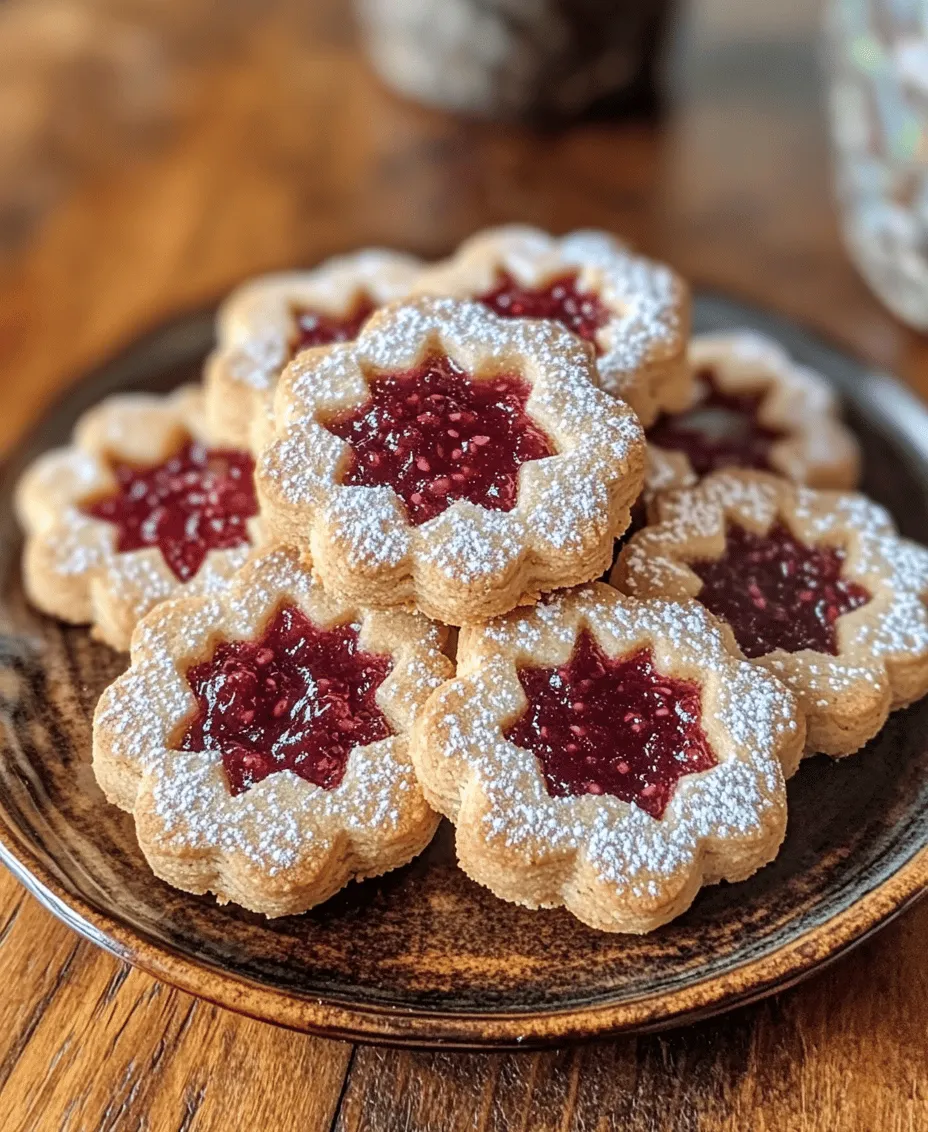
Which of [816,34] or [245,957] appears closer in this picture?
[245,957]

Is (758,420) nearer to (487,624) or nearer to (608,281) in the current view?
(608,281)

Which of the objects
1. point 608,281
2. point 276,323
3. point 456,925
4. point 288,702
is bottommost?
point 456,925

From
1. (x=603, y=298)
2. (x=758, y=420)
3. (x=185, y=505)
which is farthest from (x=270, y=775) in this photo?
(x=758, y=420)

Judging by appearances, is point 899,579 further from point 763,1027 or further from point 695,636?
point 763,1027

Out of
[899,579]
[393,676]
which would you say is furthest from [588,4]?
[393,676]

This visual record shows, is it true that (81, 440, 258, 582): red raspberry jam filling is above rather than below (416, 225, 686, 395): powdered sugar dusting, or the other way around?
below

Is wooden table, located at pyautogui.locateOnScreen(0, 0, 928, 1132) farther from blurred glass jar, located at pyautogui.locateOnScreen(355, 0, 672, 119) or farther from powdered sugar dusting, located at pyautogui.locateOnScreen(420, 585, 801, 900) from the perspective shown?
powdered sugar dusting, located at pyautogui.locateOnScreen(420, 585, 801, 900)

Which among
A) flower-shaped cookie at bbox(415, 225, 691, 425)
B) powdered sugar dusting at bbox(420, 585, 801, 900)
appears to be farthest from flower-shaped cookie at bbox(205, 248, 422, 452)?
powdered sugar dusting at bbox(420, 585, 801, 900)
